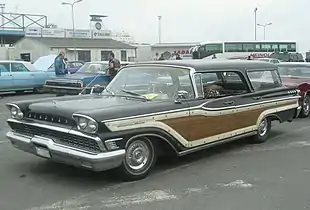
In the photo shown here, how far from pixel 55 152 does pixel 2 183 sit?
81cm

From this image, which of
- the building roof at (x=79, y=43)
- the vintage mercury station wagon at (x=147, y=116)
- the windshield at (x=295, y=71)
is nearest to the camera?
the vintage mercury station wagon at (x=147, y=116)

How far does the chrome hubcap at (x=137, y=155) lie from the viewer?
5938 millimetres

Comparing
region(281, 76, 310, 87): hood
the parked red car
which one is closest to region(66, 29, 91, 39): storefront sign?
the parked red car

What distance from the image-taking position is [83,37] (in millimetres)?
59625

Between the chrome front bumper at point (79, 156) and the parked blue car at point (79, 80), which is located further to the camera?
the parked blue car at point (79, 80)

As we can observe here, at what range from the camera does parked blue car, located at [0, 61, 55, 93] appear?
19328 mm

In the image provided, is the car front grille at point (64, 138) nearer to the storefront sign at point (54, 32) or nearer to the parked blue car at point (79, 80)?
the parked blue car at point (79, 80)

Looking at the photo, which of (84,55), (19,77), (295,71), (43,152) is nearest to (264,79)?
(43,152)

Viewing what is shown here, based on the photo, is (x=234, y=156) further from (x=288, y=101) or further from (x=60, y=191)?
(x=60, y=191)

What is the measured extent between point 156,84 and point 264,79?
9.05 ft

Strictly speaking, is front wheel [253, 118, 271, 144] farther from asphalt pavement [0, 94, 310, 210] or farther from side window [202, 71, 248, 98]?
side window [202, 71, 248, 98]

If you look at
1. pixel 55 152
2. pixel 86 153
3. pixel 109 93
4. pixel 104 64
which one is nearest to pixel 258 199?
pixel 86 153

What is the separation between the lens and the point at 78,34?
195 feet

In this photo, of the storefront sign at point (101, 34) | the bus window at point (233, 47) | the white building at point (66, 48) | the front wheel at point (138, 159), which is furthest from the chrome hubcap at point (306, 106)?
the storefront sign at point (101, 34)
